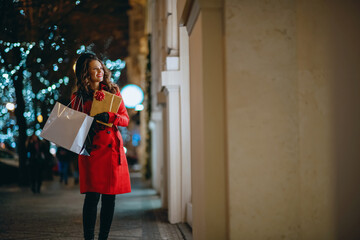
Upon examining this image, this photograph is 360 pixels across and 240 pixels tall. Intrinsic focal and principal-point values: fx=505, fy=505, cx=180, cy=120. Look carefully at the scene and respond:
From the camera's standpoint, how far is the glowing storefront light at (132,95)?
18312mm

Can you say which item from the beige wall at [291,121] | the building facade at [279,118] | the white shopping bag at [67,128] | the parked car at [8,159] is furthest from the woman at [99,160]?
the parked car at [8,159]

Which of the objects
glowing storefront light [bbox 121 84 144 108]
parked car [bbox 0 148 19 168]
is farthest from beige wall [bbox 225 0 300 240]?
parked car [bbox 0 148 19 168]

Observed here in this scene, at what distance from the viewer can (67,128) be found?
5.12 meters

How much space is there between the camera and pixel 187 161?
8.55 meters

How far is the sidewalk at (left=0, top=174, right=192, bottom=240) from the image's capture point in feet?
Result: 23.2

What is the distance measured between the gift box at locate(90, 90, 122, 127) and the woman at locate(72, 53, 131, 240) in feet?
0.24

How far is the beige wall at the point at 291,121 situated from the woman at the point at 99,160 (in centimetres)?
150

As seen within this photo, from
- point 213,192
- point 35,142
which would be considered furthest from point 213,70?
point 35,142

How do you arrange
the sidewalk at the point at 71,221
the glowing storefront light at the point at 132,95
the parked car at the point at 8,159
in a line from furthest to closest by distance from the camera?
the parked car at the point at 8,159
the glowing storefront light at the point at 132,95
the sidewalk at the point at 71,221

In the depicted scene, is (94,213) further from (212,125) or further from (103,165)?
(212,125)

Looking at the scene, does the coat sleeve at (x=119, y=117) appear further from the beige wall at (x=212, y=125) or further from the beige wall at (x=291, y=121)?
the beige wall at (x=291, y=121)

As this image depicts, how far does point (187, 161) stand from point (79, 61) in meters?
3.62

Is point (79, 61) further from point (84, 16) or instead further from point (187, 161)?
point (84, 16)

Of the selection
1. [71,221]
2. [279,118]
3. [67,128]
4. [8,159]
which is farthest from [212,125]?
[8,159]
